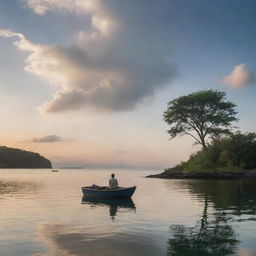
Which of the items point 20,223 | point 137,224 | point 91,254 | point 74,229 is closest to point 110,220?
point 137,224

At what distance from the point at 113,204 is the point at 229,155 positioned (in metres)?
46.8

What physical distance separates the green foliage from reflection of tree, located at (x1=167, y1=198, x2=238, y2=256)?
171 ft

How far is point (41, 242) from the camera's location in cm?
1359

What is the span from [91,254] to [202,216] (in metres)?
10.9

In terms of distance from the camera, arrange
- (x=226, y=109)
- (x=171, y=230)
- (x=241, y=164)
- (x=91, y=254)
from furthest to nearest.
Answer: (x=226, y=109) < (x=241, y=164) < (x=171, y=230) < (x=91, y=254)

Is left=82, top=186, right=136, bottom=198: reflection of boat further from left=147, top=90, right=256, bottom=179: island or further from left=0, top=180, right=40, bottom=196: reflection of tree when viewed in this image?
left=147, top=90, right=256, bottom=179: island

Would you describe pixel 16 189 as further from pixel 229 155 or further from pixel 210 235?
pixel 229 155

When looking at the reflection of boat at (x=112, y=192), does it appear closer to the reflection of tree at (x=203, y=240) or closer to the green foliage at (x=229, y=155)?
the reflection of tree at (x=203, y=240)

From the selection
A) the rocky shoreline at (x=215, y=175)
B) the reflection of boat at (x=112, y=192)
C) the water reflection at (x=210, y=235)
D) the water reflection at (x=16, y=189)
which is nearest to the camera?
the water reflection at (x=210, y=235)

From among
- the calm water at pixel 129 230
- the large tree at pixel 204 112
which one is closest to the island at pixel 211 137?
the large tree at pixel 204 112

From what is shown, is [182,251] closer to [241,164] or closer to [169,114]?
[241,164]

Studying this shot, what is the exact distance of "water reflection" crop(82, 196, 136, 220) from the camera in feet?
78.3

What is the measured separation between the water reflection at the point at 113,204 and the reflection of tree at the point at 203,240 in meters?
5.57

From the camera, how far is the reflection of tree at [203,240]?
40.0ft
